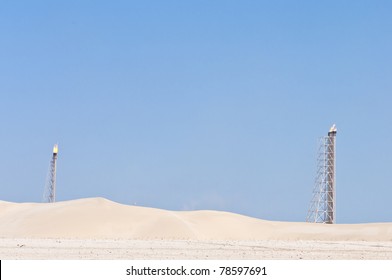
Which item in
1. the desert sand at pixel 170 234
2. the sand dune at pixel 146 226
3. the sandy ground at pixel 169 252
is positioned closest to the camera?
the sandy ground at pixel 169 252

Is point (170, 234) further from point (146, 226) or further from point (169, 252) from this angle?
point (169, 252)

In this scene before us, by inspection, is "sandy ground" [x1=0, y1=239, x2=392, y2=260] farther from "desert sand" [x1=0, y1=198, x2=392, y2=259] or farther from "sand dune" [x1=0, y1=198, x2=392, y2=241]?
"sand dune" [x1=0, y1=198, x2=392, y2=241]

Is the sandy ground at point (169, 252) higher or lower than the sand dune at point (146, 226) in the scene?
lower

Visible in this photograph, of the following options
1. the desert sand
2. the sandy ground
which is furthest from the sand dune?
the sandy ground

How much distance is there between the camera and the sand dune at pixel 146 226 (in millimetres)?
46406

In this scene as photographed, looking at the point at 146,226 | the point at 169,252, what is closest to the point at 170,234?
the point at 146,226

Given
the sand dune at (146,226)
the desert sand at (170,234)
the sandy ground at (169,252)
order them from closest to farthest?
the sandy ground at (169,252) → the desert sand at (170,234) → the sand dune at (146,226)

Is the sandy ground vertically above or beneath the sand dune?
beneath

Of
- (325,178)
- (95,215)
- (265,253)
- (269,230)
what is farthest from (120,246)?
(325,178)

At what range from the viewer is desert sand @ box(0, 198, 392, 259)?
3195 cm

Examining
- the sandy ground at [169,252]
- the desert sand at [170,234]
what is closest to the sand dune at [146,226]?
the desert sand at [170,234]

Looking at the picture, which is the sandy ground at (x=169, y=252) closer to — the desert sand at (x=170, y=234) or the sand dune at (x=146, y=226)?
the desert sand at (x=170, y=234)
